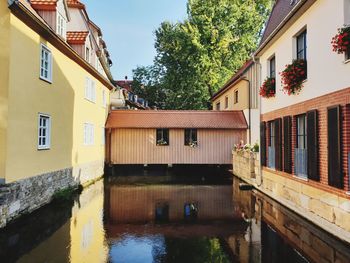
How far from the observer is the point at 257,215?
931 centimetres

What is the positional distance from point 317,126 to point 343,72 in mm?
1740

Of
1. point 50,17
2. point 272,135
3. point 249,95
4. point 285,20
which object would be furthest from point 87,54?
point 285,20

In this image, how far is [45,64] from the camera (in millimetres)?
10898

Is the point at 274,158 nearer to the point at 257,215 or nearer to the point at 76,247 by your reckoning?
the point at 257,215

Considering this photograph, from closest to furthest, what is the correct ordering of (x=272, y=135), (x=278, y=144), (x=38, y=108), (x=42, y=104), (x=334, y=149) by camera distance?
(x=334, y=149) < (x=38, y=108) < (x=42, y=104) < (x=278, y=144) < (x=272, y=135)

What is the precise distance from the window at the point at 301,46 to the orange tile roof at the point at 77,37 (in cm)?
971

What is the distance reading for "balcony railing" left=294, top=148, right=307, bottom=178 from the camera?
30.3 ft

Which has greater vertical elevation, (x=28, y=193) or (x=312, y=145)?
(x=312, y=145)

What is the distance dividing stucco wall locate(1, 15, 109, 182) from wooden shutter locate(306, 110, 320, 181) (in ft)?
26.4

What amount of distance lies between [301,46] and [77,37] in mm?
10225

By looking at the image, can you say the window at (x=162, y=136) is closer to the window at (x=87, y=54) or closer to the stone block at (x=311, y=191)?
the window at (x=87, y=54)

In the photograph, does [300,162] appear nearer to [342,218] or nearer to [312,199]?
[312,199]

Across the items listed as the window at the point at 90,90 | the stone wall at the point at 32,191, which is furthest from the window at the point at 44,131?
the window at the point at 90,90

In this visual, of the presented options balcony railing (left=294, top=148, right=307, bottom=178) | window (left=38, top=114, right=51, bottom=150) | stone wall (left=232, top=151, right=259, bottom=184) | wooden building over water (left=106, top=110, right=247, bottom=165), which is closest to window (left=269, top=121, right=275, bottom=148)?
stone wall (left=232, top=151, right=259, bottom=184)
